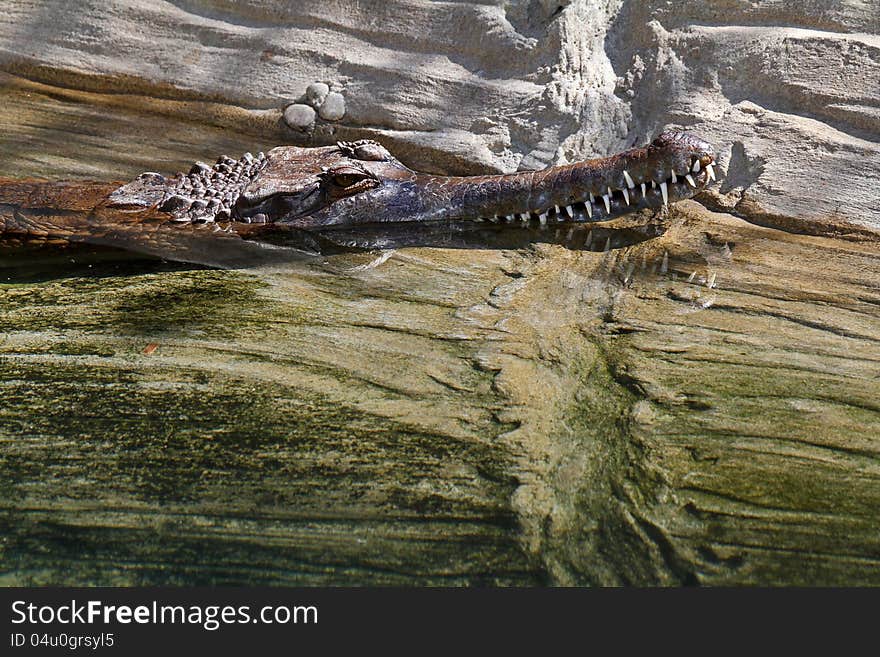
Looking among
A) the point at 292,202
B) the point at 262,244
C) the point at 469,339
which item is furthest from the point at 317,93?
the point at 469,339

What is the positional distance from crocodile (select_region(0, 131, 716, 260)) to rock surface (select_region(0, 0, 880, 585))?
265 mm

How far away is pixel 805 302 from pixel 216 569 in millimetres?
2519

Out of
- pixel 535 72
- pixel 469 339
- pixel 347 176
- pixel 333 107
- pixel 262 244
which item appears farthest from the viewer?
pixel 333 107

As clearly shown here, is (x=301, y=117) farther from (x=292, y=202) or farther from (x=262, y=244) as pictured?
(x=262, y=244)

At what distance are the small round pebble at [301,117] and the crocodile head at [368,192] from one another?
0.80m

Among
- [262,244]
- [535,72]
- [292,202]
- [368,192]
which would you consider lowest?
[262,244]

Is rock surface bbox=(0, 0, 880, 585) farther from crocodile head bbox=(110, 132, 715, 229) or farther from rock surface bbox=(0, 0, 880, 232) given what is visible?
crocodile head bbox=(110, 132, 715, 229)

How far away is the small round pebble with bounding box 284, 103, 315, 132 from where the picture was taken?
5.68 metres

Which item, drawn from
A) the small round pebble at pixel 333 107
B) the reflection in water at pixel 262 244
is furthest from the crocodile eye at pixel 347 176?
the small round pebble at pixel 333 107

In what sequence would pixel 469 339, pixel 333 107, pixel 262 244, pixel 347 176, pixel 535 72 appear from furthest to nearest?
pixel 333 107 → pixel 535 72 → pixel 347 176 → pixel 262 244 → pixel 469 339

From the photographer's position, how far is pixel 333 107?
5660 millimetres

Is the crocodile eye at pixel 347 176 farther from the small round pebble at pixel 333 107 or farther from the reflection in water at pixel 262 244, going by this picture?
the small round pebble at pixel 333 107

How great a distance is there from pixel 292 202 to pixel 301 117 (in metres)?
1.25

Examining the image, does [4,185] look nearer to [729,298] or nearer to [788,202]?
[729,298]
